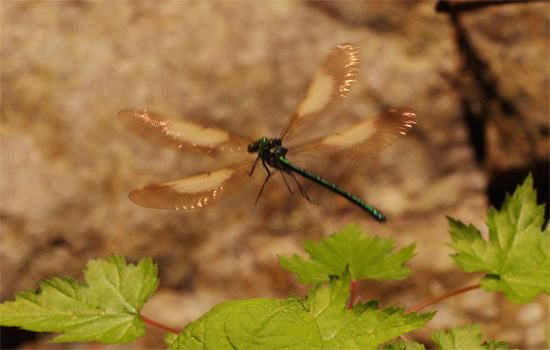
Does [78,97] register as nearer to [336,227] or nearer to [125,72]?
[125,72]

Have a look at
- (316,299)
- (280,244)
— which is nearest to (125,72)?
(280,244)

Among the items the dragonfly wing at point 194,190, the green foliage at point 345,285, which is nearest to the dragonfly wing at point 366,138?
the dragonfly wing at point 194,190

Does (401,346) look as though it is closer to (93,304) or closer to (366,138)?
(366,138)

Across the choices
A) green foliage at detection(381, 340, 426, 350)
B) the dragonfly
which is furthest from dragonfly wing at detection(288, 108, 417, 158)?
green foliage at detection(381, 340, 426, 350)

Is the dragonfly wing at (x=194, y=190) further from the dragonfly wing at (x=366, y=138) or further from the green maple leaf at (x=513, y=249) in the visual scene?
the green maple leaf at (x=513, y=249)

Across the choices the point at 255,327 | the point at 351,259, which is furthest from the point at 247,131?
the point at 255,327
